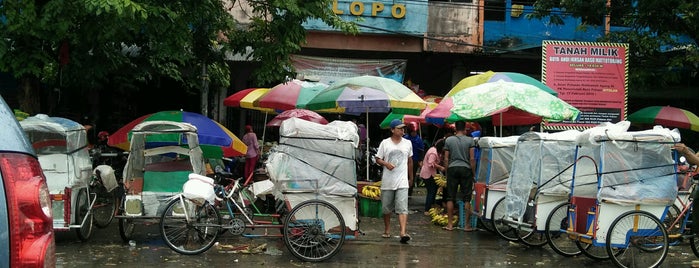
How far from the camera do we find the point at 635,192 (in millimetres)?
8336

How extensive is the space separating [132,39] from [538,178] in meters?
7.18

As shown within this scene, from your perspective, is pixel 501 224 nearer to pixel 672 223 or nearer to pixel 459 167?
pixel 459 167

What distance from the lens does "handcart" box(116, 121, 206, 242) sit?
9344 millimetres

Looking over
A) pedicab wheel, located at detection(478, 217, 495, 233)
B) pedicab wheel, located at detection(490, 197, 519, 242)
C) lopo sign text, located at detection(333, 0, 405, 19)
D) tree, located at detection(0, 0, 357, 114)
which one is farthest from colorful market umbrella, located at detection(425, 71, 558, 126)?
lopo sign text, located at detection(333, 0, 405, 19)

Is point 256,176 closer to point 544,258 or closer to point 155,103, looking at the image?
point 544,258

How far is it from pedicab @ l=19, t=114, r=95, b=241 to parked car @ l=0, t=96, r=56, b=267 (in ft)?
20.5

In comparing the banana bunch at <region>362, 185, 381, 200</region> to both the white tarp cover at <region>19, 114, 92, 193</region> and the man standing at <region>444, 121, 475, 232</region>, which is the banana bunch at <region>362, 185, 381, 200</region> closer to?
the man standing at <region>444, 121, 475, 232</region>

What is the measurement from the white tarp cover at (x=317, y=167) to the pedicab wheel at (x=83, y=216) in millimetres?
2597

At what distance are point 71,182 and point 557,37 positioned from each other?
15.5m

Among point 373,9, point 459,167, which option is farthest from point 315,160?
point 373,9

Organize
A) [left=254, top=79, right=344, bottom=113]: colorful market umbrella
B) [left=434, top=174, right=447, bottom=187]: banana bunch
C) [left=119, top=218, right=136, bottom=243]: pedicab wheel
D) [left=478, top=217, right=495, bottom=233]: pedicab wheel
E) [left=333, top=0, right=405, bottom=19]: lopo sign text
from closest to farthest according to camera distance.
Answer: [left=119, top=218, right=136, bottom=243]: pedicab wheel
[left=478, top=217, right=495, bottom=233]: pedicab wheel
[left=434, top=174, right=447, bottom=187]: banana bunch
[left=254, top=79, right=344, bottom=113]: colorful market umbrella
[left=333, top=0, right=405, bottom=19]: lopo sign text

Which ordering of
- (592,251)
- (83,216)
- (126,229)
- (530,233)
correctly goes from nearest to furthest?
(592,251) → (83,216) → (126,229) → (530,233)

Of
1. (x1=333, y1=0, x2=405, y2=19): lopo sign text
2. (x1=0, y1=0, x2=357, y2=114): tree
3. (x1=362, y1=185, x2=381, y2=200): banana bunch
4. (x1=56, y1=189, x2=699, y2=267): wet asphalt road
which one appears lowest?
(x1=56, y1=189, x2=699, y2=267): wet asphalt road

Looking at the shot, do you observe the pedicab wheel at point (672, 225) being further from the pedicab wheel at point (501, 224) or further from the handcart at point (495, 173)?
the handcart at point (495, 173)
